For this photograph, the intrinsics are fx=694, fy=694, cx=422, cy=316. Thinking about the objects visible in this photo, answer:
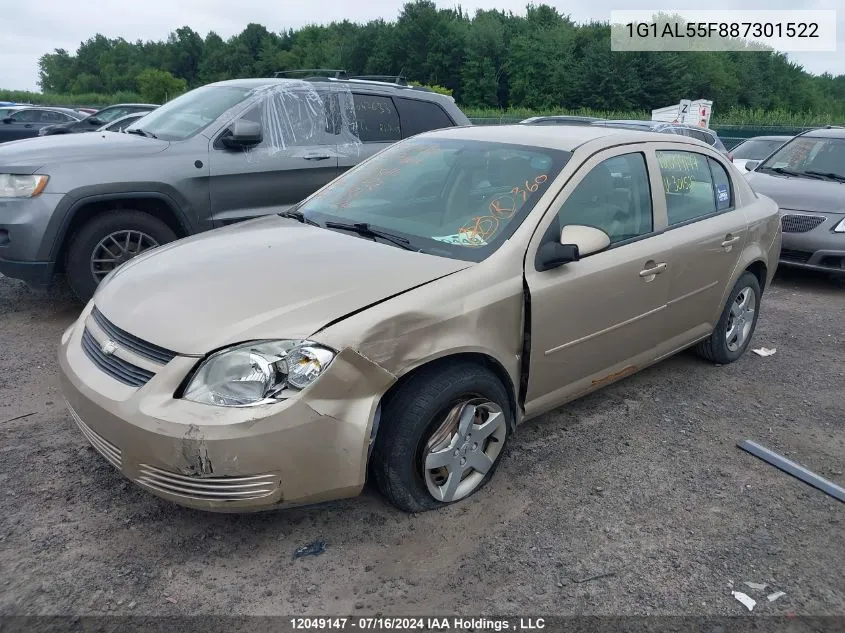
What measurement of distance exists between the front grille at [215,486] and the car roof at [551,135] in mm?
2256

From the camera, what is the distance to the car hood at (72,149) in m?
4.95

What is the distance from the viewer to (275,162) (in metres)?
5.90

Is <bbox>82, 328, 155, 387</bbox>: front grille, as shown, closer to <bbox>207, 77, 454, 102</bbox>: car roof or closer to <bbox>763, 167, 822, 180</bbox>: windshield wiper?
<bbox>207, 77, 454, 102</bbox>: car roof

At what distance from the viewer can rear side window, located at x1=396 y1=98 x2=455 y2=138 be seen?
674 centimetres

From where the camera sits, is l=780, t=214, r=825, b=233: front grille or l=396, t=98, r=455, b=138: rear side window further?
l=780, t=214, r=825, b=233: front grille

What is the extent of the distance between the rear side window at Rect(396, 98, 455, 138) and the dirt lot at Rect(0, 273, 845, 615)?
12.2 feet

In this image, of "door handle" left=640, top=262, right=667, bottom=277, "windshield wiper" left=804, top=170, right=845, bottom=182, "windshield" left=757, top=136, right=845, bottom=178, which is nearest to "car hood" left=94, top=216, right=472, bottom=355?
"door handle" left=640, top=262, right=667, bottom=277

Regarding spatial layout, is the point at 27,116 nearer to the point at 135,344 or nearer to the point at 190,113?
the point at 190,113

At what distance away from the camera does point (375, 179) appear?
3998 mm

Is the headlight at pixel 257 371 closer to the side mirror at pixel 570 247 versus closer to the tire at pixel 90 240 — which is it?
the side mirror at pixel 570 247

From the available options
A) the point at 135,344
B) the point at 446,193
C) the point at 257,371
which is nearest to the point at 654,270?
the point at 446,193

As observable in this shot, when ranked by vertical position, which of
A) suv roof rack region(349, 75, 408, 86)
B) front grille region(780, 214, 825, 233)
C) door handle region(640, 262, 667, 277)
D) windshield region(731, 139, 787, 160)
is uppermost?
suv roof rack region(349, 75, 408, 86)

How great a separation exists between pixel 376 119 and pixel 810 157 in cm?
548

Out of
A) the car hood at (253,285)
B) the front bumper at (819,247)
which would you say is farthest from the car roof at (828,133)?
the car hood at (253,285)
